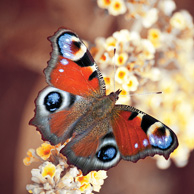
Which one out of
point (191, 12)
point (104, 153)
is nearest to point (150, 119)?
point (104, 153)

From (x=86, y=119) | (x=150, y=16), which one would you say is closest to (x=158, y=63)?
(x=150, y=16)

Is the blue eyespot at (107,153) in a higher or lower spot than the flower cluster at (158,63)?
lower

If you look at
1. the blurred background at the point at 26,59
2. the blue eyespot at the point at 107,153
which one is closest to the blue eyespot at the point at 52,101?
the blue eyespot at the point at 107,153

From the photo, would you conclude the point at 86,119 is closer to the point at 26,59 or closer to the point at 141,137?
the point at 141,137

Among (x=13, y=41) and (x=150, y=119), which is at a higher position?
(x=13, y=41)

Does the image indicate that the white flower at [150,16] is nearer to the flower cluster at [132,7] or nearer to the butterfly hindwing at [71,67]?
the flower cluster at [132,7]

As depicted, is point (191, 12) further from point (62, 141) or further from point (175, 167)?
point (62, 141)

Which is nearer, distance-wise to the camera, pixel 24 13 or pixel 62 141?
pixel 62 141
